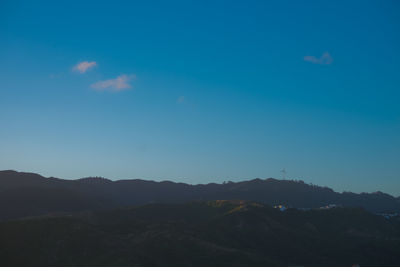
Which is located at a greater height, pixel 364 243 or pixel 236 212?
pixel 236 212

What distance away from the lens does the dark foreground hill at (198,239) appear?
70.9 meters

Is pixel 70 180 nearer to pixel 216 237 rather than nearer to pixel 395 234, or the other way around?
pixel 216 237

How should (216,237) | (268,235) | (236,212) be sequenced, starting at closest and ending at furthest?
(216,237) < (268,235) < (236,212)

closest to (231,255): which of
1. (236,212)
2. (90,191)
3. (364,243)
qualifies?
(236,212)

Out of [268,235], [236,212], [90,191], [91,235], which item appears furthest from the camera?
[90,191]

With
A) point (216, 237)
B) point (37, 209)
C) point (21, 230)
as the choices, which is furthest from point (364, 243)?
point (37, 209)

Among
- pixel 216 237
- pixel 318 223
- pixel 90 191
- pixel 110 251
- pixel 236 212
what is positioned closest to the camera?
pixel 110 251

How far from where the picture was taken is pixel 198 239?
281ft

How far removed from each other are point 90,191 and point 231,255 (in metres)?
134

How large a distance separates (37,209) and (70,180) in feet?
230

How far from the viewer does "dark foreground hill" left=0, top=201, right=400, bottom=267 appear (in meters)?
70.9

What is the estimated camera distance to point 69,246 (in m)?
72.9

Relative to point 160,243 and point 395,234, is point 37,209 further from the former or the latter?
point 395,234

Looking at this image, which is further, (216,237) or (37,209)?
(37,209)
